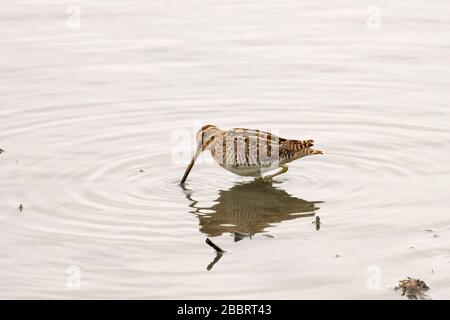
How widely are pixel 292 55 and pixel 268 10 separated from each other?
2503 mm

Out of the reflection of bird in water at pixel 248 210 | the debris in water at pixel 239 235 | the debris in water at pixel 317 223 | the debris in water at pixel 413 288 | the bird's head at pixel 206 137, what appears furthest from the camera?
the bird's head at pixel 206 137

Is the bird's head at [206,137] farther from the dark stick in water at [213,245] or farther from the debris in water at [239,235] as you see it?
the dark stick in water at [213,245]

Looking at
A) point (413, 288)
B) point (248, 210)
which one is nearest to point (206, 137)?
point (248, 210)

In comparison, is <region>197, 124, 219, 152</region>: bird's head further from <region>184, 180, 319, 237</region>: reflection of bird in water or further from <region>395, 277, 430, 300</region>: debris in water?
<region>395, 277, 430, 300</region>: debris in water

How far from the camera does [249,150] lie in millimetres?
12445

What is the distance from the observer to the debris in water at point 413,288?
893 cm

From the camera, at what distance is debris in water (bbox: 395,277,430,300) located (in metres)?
8.93

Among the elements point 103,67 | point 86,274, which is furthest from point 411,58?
point 86,274

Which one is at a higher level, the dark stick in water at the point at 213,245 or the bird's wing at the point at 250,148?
the bird's wing at the point at 250,148

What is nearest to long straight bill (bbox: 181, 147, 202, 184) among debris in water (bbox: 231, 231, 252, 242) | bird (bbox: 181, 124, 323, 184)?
bird (bbox: 181, 124, 323, 184)

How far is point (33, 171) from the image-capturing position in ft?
41.8

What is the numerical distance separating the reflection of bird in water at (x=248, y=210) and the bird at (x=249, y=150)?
0.27 m

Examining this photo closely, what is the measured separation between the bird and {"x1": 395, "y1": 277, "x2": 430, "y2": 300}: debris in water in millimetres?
3553

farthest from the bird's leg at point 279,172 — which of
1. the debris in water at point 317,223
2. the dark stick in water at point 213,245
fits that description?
the dark stick in water at point 213,245
